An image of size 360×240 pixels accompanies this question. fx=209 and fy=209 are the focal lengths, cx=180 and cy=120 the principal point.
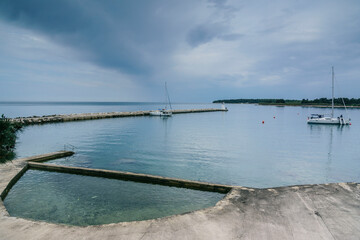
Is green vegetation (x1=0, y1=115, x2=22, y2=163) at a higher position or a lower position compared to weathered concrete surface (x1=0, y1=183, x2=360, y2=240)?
higher

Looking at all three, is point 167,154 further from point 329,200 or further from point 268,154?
point 329,200

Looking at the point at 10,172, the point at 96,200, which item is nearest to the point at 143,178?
the point at 96,200

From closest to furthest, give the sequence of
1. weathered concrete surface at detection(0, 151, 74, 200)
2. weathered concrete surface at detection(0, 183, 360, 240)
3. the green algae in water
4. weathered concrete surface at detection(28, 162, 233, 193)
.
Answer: weathered concrete surface at detection(0, 183, 360, 240) < the green algae in water < weathered concrete surface at detection(0, 151, 74, 200) < weathered concrete surface at detection(28, 162, 233, 193)

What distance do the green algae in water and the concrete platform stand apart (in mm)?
2523

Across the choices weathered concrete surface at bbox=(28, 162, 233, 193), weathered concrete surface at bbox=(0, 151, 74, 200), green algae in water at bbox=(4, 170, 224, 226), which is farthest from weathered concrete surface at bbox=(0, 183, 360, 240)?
weathered concrete surface at bbox=(0, 151, 74, 200)

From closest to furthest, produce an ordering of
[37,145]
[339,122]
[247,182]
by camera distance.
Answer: [247,182] → [37,145] → [339,122]

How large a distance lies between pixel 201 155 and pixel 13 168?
15494 mm

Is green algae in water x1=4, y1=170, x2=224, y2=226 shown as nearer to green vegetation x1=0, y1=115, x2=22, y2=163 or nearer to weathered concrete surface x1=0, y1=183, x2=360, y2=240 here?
weathered concrete surface x1=0, y1=183, x2=360, y2=240

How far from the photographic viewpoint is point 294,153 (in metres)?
24.5

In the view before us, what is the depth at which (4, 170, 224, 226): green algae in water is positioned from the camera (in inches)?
358

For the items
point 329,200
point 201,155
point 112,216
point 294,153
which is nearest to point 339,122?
point 294,153

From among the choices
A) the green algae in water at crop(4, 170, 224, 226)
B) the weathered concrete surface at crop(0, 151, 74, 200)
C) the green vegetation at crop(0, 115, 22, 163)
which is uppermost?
the green vegetation at crop(0, 115, 22, 163)

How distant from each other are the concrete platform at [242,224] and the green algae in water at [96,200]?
2.52 m

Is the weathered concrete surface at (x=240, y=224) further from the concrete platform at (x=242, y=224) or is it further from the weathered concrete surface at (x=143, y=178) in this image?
the weathered concrete surface at (x=143, y=178)
